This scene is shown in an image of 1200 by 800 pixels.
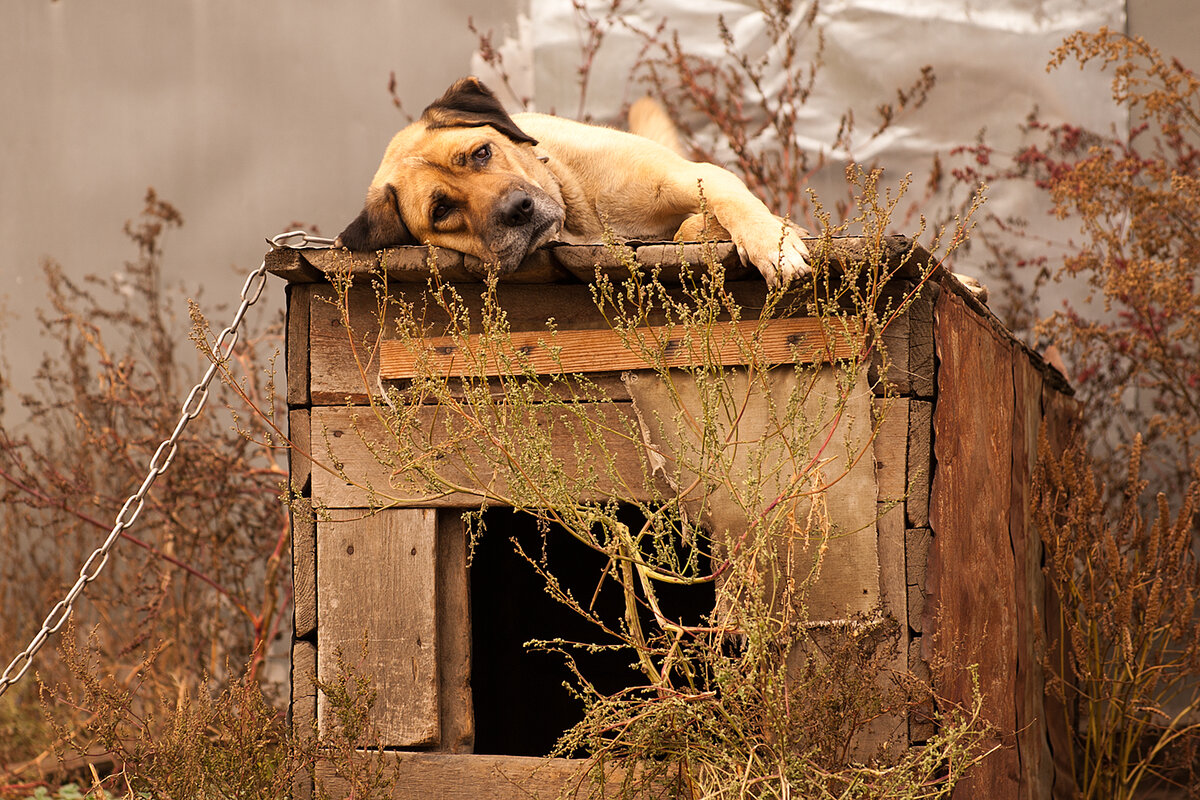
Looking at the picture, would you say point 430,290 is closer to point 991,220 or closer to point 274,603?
point 274,603

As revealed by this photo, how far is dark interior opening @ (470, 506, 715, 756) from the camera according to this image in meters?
4.27

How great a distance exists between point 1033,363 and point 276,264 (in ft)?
8.89

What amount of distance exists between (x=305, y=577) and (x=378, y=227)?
0.99 meters

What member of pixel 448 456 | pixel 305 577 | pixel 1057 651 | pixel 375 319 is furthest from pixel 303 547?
pixel 1057 651

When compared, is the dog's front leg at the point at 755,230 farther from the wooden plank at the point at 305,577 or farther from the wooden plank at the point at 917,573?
the wooden plank at the point at 305,577

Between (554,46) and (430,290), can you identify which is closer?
(430,290)

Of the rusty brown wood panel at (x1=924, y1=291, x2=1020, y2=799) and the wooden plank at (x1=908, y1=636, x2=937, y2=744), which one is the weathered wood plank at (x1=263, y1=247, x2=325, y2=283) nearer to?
the rusty brown wood panel at (x1=924, y1=291, x2=1020, y2=799)

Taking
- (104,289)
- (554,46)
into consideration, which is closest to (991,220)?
(554,46)

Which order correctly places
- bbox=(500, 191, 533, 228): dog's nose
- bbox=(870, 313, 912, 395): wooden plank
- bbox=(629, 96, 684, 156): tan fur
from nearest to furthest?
bbox=(870, 313, 912, 395): wooden plank
bbox=(500, 191, 533, 228): dog's nose
bbox=(629, 96, 684, 156): tan fur

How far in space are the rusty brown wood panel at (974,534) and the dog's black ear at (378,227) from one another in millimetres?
1483

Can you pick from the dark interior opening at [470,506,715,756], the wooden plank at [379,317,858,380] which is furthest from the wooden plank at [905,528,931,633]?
the dark interior opening at [470,506,715,756]

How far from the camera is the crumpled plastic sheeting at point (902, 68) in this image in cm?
580

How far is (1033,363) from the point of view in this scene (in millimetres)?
3891

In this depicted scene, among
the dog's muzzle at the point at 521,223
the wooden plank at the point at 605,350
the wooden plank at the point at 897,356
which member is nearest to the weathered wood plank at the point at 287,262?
the wooden plank at the point at 605,350
